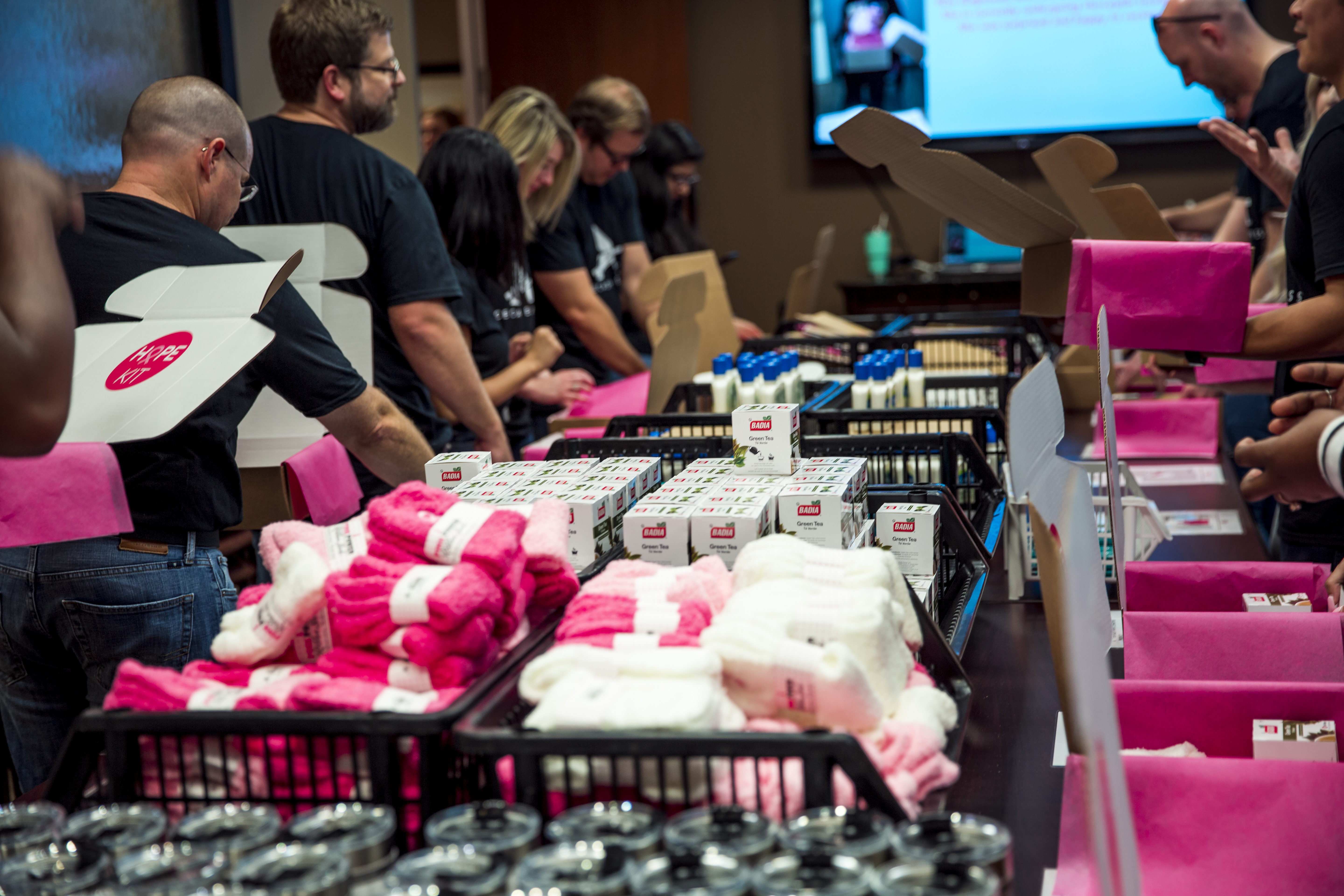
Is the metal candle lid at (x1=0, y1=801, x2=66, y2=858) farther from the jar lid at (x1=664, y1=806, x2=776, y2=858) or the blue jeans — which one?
the blue jeans

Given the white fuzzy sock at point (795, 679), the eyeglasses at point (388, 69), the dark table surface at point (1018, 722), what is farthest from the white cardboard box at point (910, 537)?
the eyeglasses at point (388, 69)

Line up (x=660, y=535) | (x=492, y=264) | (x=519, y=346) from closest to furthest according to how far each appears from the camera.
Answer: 1. (x=660, y=535)
2. (x=492, y=264)
3. (x=519, y=346)

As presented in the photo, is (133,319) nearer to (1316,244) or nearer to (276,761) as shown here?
(276,761)

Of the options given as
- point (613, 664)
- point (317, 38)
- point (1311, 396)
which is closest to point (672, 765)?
point (613, 664)

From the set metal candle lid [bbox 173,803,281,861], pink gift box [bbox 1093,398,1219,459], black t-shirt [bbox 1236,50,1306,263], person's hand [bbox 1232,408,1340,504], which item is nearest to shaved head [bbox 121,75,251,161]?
metal candle lid [bbox 173,803,281,861]

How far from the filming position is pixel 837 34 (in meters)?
7.29

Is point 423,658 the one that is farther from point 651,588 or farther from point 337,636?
→ point 651,588

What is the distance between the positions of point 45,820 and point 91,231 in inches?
43.8

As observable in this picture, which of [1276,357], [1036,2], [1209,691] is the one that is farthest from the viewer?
[1036,2]

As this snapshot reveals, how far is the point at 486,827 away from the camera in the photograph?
813 millimetres

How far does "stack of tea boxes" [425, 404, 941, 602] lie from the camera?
4.80ft

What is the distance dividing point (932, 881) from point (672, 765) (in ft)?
0.86

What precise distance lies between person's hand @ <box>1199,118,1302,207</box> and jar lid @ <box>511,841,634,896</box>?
2289mm

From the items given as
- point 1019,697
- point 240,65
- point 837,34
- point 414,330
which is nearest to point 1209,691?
point 1019,697
